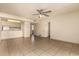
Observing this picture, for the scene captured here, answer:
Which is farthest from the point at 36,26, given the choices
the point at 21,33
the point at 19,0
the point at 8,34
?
the point at 19,0

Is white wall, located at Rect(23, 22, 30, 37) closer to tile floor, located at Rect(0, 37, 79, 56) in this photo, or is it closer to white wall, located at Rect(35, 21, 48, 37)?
white wall, located at Rect(35, 21, 48, 37)

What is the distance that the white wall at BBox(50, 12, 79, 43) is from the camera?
4.23 m

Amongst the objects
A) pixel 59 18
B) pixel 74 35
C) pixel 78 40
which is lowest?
pixel 78 40

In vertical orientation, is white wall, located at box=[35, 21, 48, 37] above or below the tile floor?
above

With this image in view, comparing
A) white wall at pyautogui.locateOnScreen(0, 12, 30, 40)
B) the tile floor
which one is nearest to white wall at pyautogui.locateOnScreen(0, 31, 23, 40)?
white wall at pyautogui.locateOnScreen(0, 12, 30, 40)

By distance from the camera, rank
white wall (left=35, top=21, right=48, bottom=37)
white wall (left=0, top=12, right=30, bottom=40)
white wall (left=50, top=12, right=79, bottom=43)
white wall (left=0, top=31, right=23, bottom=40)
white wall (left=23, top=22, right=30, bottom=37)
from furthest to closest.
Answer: white wall (left=23, top=22, right=30, bottom=37)
white wall (left=35, top=21, right=48, bottom=37)
white wall (left=0, top=31, right=23, bottom=40)
white wall (left=0, top=12, right=30, bottom=40)
white wall (left=50, top=12, right=79, bottom=43)

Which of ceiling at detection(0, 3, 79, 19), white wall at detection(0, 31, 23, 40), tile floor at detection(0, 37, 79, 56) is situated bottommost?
tile floor at detection(0, 37, 79, 56)

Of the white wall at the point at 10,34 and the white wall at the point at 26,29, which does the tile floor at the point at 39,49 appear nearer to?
the white wall at the point at 10,34

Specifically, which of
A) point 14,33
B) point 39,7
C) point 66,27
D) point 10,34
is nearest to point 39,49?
point 39,7

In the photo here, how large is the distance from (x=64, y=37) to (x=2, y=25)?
4594 mm

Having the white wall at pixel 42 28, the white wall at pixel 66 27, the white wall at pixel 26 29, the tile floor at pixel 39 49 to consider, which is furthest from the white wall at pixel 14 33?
the white wall at pixel 66 27

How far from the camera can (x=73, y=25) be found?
433 cm

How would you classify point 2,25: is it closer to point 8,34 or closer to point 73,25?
point 8,34

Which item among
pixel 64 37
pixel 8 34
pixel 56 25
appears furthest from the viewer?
pixel 8 34
